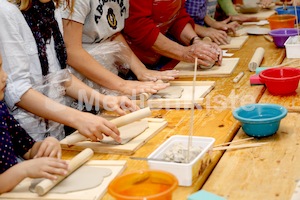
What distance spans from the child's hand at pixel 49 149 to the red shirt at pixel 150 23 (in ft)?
4.11

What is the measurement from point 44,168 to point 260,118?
2.47 ft

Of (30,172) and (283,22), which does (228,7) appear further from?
(30,172)

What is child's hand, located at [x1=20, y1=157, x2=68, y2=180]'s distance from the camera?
1.37 m

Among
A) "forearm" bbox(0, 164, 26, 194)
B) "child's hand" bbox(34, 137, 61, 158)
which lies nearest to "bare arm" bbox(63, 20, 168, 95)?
"child's hand" bbox(34, 137, 61, 158)

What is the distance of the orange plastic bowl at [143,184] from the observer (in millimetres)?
1179

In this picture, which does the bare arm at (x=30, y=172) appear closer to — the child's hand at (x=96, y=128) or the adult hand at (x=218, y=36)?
the child's hand at (x=96, y=128)

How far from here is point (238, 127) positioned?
5.90ft

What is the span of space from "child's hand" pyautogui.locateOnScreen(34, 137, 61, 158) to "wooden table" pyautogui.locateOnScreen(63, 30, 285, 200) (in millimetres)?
91

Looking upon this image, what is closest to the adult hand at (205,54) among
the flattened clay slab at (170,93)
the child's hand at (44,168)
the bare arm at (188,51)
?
the bare arm at (188,51)

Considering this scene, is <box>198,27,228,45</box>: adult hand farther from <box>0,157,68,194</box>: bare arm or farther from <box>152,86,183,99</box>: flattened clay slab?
<box>0,157,68,194</box>: bare arm

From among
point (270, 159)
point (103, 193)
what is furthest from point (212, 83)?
point (103, 193)

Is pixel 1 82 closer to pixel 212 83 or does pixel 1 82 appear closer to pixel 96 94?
pixel 96 94

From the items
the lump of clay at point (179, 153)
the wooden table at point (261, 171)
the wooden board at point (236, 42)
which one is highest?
the lump of clay at point (179, 153)

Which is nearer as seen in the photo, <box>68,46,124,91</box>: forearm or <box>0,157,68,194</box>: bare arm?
<box>0,157,68,194</box>: bare arm
